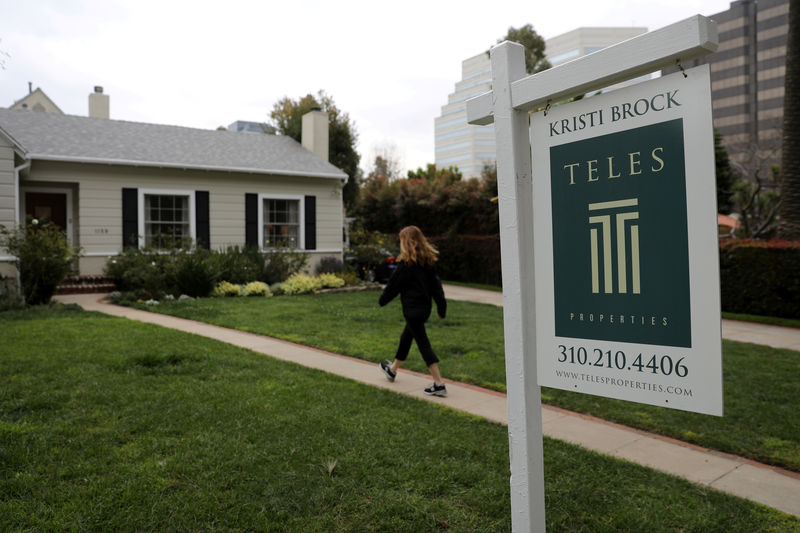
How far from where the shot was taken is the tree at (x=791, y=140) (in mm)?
11602

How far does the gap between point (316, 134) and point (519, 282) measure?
17.9m

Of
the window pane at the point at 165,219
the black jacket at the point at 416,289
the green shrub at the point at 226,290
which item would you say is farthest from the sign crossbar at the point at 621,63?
the window pane at the point at 165,219

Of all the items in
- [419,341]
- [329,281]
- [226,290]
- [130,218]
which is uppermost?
[130,218]

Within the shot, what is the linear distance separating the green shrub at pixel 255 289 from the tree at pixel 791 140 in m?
11.7

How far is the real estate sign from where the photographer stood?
1.76 meters

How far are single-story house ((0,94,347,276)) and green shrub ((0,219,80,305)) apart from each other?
131 centimetres

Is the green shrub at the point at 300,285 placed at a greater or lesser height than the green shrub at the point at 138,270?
lesser

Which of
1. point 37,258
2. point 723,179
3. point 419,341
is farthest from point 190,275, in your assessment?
point 723,179

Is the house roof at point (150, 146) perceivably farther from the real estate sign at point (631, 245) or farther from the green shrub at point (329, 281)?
the real estate sign at point (631, 245)

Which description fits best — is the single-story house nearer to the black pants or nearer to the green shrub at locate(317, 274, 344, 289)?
the green shrub at locate(317, 274, 344, 289)

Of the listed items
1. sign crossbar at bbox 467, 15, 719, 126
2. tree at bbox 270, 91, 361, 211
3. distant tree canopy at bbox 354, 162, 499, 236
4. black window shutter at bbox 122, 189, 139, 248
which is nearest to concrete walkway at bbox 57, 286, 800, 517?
sign crossbar at bbox 467, 15, 719, 126

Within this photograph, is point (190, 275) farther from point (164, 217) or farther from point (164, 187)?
point (164, 187)

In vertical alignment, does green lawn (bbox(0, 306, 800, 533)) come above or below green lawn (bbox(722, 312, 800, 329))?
below

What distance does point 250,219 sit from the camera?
52.7 feet
